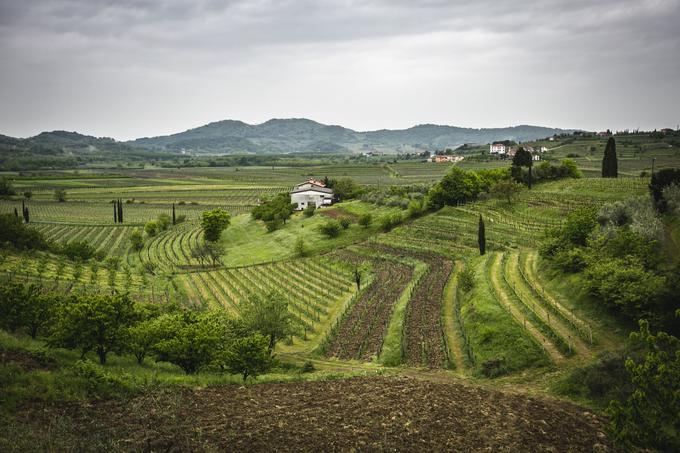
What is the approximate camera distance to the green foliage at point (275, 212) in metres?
106

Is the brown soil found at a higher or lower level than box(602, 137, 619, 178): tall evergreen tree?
lower

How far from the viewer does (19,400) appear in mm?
22344

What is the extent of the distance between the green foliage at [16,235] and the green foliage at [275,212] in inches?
1619

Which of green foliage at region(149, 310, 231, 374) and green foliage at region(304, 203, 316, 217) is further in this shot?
green foliage at region(304, 203, 316, 217)

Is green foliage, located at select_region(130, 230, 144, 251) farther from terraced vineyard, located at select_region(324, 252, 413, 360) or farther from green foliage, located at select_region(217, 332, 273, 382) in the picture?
green foliage, located at select_region(217, 332, 273, 382)

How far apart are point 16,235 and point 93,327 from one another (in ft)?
204

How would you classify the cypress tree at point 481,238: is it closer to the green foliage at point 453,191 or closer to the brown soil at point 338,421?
the green foliage at point 453,191

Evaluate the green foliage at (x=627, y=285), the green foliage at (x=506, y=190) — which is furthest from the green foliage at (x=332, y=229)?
the green foliage at (x=627, y=285)

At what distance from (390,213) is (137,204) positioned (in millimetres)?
93847

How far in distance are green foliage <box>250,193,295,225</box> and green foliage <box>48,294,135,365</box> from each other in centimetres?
6993

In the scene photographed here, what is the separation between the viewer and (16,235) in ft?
266

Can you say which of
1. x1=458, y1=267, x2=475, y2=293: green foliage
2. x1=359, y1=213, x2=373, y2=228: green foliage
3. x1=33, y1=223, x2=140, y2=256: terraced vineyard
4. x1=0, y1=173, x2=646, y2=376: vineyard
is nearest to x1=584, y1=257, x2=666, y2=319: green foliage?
x1=0, y1=173, x2=646, y2=376: vineyard

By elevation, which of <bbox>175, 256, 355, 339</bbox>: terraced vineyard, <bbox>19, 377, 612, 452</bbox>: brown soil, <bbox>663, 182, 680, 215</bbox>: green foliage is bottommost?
<bbox>175, 256, 355, 339</bbox>: terraced vineyard

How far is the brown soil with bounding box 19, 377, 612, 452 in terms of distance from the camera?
68.1ft
